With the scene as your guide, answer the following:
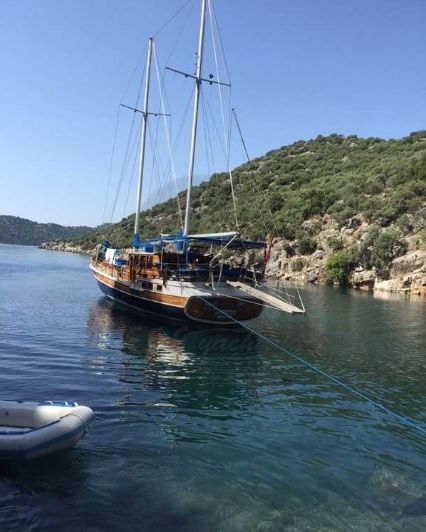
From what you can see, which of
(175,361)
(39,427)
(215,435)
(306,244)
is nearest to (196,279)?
(175,361)

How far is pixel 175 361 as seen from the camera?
1717cm

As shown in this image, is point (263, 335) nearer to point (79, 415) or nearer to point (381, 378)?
point (381, 378)

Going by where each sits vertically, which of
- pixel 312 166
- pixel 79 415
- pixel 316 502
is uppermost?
pixel 312 166

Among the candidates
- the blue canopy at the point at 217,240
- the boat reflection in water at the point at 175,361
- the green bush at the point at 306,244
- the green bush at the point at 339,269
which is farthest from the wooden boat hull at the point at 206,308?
the green bush at the point at 306,244

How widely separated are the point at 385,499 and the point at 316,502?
1.20m

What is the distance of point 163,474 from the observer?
8.65 metres

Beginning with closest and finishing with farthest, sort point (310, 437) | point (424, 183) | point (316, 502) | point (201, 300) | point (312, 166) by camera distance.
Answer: point (316, 502) → point (310, 437) → point (201, 300) → point (424, 183) → point (312, 166)

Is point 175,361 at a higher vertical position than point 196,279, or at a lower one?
lower

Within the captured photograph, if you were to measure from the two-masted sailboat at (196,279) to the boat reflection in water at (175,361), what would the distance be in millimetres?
1079

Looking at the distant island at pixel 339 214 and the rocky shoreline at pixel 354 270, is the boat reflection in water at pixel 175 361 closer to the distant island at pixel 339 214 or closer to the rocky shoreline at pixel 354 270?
the distant island at pixel 339 214

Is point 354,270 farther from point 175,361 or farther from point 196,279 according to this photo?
point 175,361

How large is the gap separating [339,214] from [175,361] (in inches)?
2303

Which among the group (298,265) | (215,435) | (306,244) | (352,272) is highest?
(306,244)

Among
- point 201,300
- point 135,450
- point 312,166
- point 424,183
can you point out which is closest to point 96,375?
point 135,450
